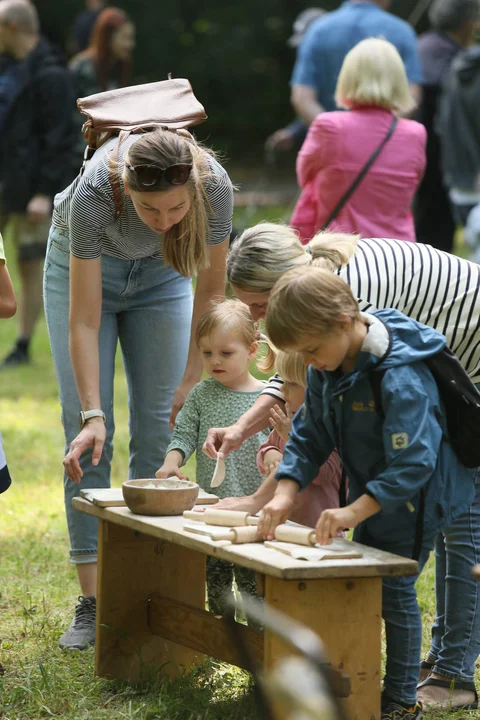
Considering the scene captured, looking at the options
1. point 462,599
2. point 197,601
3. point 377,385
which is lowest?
point 197,601

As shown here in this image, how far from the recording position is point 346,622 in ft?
8.15

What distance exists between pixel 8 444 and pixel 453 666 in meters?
3.46

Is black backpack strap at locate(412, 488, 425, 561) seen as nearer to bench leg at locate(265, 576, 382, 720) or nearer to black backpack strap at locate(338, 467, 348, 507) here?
bench leg at locate(265, 576, 382, 720)

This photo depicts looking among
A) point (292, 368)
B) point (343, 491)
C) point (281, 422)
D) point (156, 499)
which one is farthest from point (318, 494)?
point (156, 499)

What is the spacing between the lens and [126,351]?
3.54m

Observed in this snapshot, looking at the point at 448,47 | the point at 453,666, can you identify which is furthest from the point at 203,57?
the point at 453,666

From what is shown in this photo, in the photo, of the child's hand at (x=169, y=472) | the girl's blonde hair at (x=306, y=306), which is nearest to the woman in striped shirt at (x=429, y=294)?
the girl's blonde hair at (x=306, y=306)

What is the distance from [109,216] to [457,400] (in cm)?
112

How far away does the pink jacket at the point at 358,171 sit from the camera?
455cm

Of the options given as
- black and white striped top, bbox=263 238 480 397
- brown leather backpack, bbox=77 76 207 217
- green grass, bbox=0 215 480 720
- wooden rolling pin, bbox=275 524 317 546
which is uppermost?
brown leather backpack, bbox=77 76 207 217

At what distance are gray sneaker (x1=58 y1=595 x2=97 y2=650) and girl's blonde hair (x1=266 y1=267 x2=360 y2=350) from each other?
1.34m

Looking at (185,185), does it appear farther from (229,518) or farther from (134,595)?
(134,595)

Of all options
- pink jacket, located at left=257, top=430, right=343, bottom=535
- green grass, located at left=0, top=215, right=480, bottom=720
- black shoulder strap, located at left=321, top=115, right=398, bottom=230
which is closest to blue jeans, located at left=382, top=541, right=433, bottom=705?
green grass, located at left=0, top=215, right=480, bottom=720

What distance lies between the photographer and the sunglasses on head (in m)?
2.90
